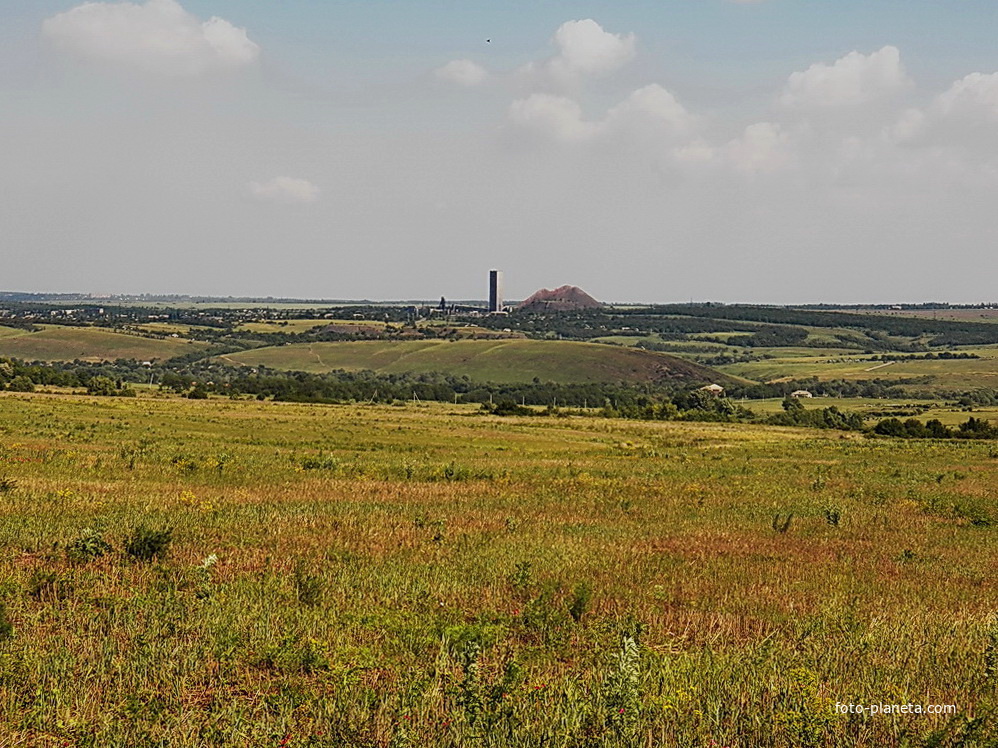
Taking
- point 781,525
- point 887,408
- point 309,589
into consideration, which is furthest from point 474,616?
point 887,408

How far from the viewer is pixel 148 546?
1302cm

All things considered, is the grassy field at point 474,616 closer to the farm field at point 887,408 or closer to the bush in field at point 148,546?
the bush in field at point 148,546

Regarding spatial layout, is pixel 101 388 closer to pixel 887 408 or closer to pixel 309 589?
pixel 309 589

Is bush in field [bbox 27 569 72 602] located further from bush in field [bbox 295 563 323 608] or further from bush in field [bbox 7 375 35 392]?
bush in field [bbox 7 375 35 392]

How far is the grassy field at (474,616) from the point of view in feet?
23.6

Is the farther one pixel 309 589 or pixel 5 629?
pixel 309 589

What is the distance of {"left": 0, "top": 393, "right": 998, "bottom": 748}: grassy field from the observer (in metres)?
7.19

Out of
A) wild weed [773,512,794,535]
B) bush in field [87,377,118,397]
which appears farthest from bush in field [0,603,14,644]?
bush in field [87,377,118,397]

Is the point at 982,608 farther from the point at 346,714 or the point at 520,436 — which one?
the point at 520,436

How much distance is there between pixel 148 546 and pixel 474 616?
544 cm

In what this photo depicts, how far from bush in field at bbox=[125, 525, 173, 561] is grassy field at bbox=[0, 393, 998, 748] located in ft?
0.15

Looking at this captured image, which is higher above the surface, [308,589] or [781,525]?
[308,589]

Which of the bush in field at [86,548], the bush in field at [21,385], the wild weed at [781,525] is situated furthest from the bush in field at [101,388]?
the bush in field at [86,548]

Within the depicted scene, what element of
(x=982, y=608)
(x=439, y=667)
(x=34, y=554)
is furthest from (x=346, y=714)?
(x=982, y=608)
